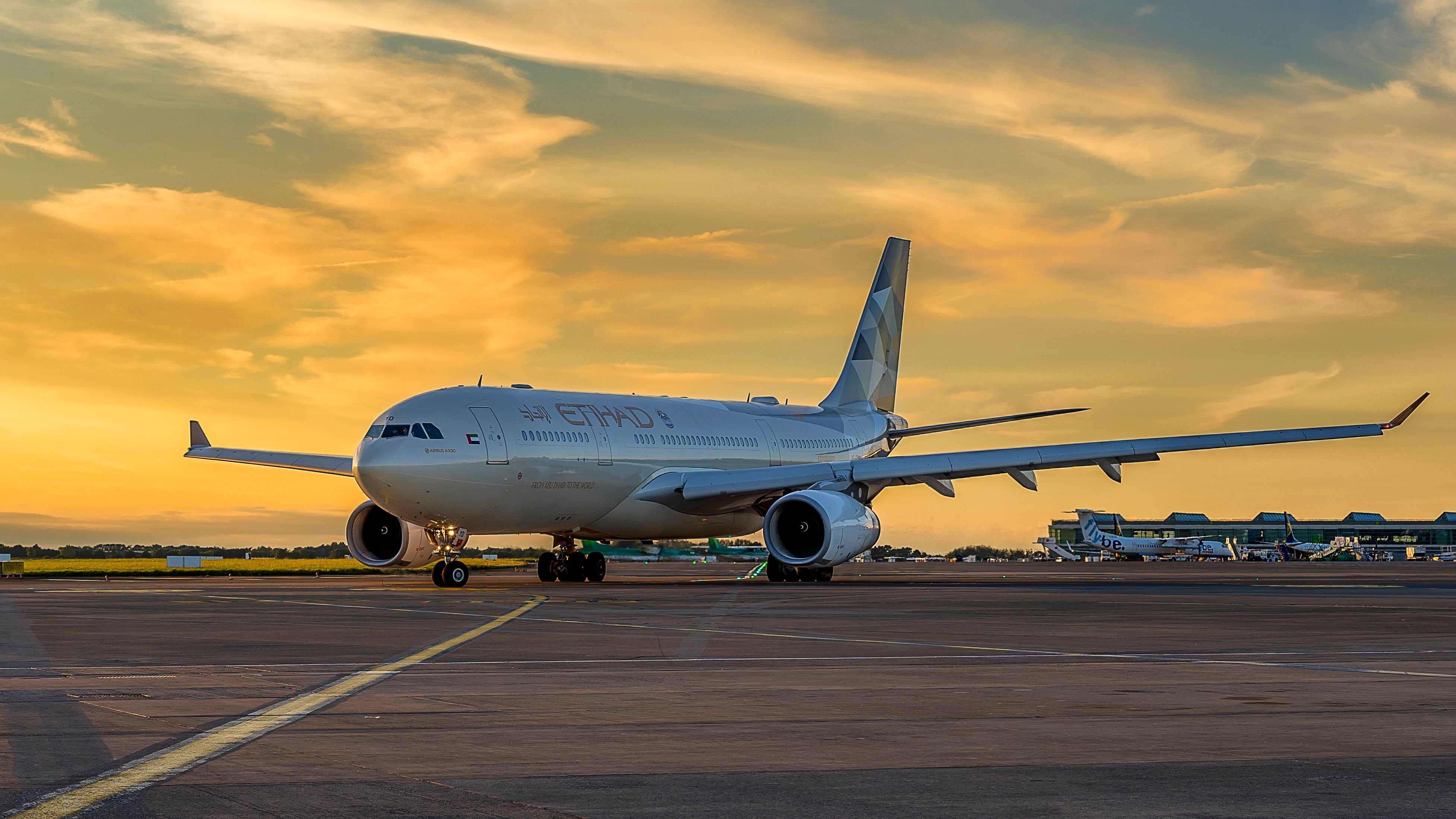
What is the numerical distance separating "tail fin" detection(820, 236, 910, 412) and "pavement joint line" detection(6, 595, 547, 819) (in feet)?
126

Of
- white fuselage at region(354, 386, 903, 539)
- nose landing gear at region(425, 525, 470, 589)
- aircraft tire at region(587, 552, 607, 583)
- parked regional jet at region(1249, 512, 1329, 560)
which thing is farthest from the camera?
parked regional jet at region(1249, 512, 1329, 560)

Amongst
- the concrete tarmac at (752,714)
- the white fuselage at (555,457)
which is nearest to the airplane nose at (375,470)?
the white fuselage at (555,457)

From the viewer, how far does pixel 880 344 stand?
50.9m

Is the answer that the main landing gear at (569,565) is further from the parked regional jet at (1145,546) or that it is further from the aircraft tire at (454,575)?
the parked regional jet at (1145,546)

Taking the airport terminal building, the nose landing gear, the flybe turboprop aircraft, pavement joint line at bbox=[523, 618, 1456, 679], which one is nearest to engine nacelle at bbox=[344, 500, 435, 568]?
the flybe turboprop aircraft

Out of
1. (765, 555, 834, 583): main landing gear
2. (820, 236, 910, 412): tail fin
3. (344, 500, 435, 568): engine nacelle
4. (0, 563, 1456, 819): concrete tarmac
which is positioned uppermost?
(820, 236, 910, 412): tail fin

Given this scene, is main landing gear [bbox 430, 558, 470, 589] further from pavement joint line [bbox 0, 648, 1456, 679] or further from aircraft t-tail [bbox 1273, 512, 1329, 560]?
aircraft t-tail [bbox 1273, 512, 1329, 560]

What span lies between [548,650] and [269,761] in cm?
722

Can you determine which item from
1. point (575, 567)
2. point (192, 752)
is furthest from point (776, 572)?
point (192, 752)

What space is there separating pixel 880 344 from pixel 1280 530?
14966 centimetres

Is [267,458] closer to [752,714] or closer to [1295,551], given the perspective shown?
[752,714]

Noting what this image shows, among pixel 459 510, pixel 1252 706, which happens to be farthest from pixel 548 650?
pixel 459 510

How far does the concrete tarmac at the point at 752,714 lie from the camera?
6.52m

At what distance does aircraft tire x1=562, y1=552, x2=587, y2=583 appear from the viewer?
38312 mm
